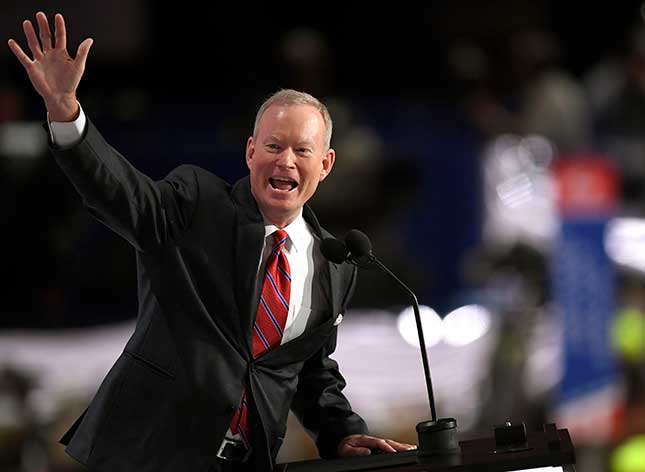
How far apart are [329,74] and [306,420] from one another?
4324 millimetres

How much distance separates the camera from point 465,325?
18.9 feet

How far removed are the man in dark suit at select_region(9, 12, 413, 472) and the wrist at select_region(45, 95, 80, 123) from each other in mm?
104

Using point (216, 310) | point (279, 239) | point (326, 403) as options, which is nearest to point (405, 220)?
point (326, 403)

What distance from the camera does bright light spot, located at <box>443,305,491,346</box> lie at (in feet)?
18.7

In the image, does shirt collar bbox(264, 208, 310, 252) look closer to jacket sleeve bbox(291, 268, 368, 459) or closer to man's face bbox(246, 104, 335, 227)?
man's face bbox(246, 104, 335, 227)

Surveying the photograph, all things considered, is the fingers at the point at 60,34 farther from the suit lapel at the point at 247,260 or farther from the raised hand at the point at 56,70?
the suit lapel at the point at 247,260

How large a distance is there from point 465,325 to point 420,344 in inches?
130

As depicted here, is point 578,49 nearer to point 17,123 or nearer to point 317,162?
point 17,123

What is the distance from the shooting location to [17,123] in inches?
236

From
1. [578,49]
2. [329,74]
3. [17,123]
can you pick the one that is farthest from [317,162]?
[578,49]

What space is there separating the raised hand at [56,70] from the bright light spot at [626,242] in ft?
13.3

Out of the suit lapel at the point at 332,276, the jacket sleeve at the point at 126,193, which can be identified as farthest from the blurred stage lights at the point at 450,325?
the jacket sleeve at the point at 126,193

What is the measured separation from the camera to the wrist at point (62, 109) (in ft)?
7.21

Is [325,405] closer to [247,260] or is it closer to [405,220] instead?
[247,260]
